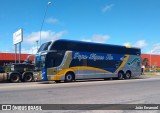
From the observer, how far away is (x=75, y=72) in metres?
27.9

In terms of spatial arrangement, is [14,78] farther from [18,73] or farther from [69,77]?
[69,77]

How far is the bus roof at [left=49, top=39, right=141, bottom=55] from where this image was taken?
2644 cm

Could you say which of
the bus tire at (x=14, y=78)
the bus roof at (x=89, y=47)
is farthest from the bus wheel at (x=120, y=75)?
the bus tire at (x=14, y=78)

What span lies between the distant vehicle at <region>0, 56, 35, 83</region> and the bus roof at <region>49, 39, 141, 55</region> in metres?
5.32

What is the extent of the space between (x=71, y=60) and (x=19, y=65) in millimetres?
5753

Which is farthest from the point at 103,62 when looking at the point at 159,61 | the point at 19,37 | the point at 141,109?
the point at 159,61

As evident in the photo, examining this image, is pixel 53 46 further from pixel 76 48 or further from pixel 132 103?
pixel 132 103

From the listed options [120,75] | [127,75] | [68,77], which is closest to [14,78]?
[68,77]

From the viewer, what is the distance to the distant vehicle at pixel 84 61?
1023 inches

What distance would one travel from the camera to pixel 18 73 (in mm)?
29688

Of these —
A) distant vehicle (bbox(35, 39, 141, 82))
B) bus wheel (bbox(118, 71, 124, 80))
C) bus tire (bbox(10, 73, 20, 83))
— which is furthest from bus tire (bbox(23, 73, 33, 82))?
bus wheel (bbox(118, 71, 124, 80))

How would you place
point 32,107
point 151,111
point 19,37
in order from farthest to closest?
1. point 19,37
2. point 32,107
3. point 151,111

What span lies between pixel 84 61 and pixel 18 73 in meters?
6.68

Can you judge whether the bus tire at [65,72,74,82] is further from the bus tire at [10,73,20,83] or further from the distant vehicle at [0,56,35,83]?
the bus tire at [10,73,20,83]
